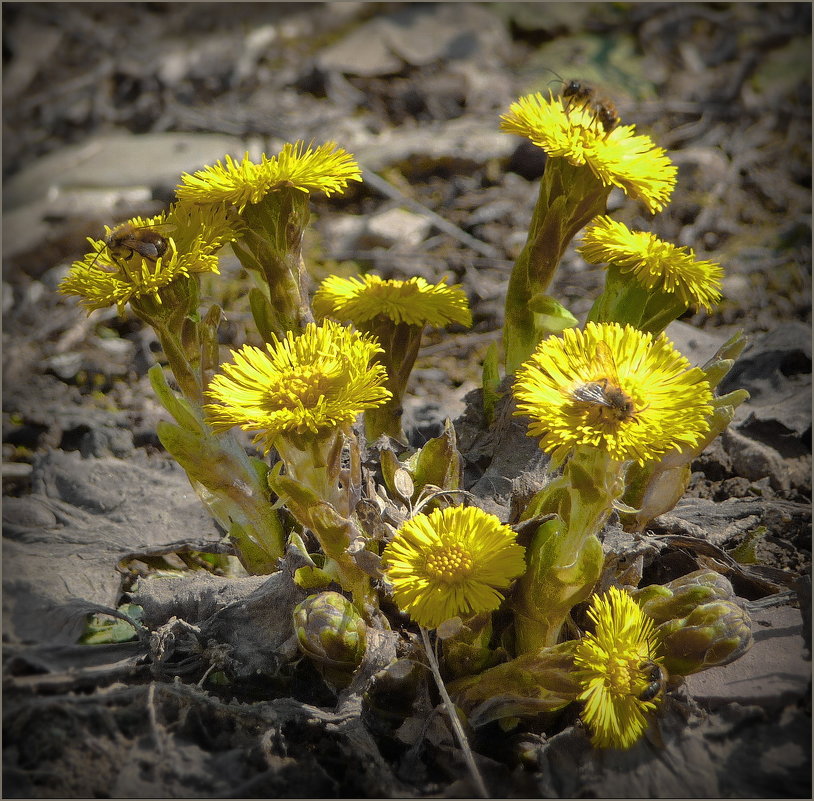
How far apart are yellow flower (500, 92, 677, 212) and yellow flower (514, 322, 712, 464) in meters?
0.46

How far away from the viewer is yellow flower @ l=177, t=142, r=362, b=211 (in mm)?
1719

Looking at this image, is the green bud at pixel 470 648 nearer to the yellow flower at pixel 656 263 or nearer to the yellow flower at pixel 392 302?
the yellow flower at pixel 392 302

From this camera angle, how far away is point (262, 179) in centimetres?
173

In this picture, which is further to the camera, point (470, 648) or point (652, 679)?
point (470, 648)

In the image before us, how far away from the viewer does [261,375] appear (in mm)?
1558

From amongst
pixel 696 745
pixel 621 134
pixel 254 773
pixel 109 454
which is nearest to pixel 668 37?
pixel 621 134

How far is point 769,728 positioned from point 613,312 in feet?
3.11

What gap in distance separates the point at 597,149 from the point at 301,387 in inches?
34.8

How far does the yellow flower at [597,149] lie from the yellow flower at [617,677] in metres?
0.93

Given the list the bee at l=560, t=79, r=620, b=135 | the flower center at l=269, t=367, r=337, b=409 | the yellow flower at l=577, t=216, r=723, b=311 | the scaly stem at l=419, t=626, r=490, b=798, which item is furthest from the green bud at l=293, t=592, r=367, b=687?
the bee at l=560, t=79, r=620, b=135

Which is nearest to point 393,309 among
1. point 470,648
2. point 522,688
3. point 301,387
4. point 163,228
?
point 301,387

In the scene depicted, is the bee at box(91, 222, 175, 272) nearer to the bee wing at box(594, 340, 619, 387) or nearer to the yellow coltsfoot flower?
the yellow coltsfoot flower

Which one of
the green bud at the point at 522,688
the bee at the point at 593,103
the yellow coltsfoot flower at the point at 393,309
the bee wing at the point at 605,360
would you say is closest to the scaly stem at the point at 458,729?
the green bud at the point at 522,688

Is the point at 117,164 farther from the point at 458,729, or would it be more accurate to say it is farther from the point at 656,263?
the point at 458,729
